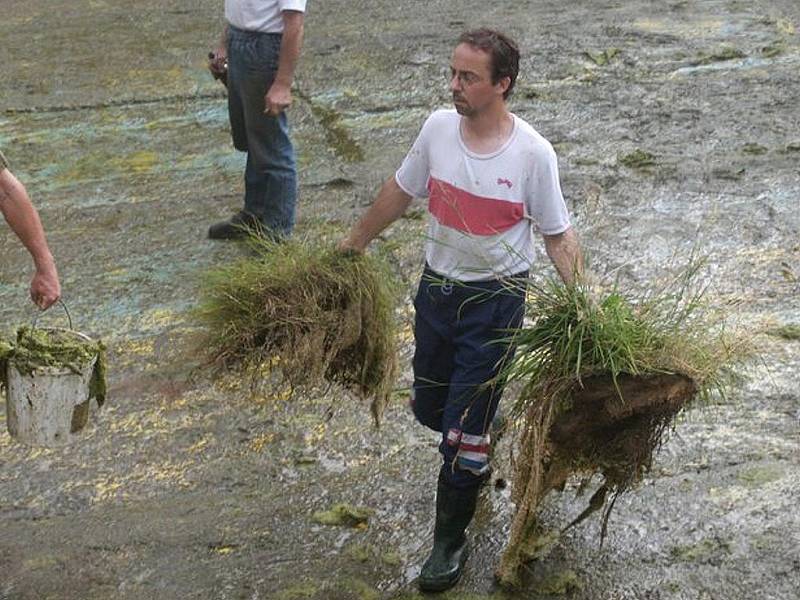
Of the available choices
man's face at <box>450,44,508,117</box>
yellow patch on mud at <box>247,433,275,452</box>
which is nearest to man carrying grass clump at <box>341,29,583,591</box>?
man's face at <box>450,44,508,117</box>

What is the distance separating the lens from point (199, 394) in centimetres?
519

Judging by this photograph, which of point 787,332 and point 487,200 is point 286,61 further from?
point 787,332

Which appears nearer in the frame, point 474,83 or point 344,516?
point 474,83

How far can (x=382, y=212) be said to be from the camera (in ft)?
13.9

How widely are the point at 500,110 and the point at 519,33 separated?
246 inches

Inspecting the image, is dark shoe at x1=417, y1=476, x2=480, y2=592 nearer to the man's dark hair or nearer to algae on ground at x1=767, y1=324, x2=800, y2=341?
the man's dark hair

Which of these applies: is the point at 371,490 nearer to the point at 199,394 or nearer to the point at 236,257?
the point at 199,394

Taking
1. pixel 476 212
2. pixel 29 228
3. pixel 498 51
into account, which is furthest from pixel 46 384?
pixel 498 51

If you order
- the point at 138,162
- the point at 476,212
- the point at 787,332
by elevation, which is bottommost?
Answer: the point at 138,162

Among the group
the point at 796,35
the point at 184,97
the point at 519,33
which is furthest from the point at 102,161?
the point at 796,35

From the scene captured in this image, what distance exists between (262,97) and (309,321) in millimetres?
2083

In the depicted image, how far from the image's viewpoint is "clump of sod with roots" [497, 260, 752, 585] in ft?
12.1

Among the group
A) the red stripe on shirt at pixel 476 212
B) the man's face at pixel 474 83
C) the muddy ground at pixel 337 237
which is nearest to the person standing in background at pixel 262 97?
the muddy ground at pixel 337 237

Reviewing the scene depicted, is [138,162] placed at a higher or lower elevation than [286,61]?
lower
